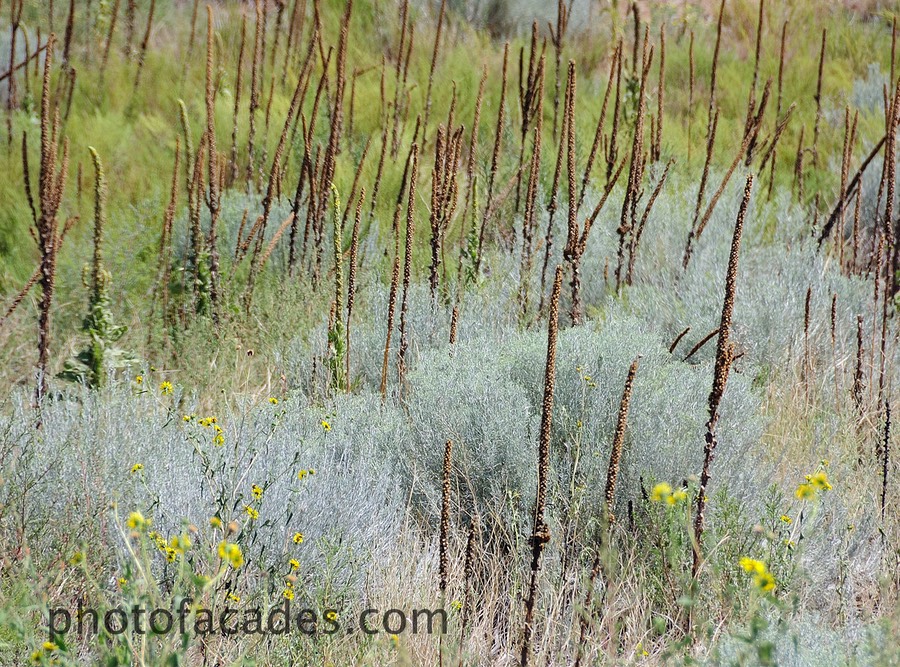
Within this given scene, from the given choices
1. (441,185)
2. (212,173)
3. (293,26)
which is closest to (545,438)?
(441,185)

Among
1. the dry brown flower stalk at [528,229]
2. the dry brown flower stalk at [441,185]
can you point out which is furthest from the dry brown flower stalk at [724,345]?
the dry brown flower stalk at [528,229]

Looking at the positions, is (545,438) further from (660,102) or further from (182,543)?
(660,102)

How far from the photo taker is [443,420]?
248cm

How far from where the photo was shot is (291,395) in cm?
284

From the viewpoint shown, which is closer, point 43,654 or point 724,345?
point 43,654

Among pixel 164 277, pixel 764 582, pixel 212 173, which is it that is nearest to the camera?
pixel 764 582

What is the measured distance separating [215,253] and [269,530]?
5.06ft

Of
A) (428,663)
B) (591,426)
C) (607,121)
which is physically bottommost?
(428,663)

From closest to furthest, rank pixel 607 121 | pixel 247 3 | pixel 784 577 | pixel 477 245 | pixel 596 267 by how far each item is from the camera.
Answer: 1. pixel 784 577
2. pixel 477 245
3. pixel 596 267
4. pixel 607 121
5. pixel 247 3

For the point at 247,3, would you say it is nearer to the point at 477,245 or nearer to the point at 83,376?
the point at 477,245

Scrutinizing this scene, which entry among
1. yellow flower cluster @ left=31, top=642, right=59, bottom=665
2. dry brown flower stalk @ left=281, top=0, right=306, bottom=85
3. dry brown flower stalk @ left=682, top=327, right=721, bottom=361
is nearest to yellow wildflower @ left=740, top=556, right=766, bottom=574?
dry brown flower stalk @ left=682, top=327, right=721, bottom=361

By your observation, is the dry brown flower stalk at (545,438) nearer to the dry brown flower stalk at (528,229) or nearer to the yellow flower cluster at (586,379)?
the yellow flower cluster at (586,379)

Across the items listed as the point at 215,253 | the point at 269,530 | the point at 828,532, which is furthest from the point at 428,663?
the point at 215,253

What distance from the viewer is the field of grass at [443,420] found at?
181 centimetres
